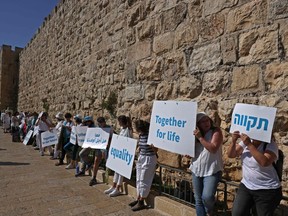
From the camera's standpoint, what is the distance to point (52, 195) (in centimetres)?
482

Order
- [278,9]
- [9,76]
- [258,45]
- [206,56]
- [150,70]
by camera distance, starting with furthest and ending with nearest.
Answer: [9,76] < [150,70] < [206,56] < [258,45] < [278,9]

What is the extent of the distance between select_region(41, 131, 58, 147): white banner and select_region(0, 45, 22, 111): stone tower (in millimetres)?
17415

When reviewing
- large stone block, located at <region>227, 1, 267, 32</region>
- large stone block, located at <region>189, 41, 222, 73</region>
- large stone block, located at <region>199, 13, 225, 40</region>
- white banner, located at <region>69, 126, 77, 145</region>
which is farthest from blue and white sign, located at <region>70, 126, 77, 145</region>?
large stone block, located at <region>227, 1, 267, 32</region>

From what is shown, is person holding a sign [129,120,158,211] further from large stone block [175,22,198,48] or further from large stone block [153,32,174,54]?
large stone block [175,22,198,48]

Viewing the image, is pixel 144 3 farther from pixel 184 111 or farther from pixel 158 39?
pixel 184 111

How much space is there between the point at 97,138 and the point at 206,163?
3083 mm

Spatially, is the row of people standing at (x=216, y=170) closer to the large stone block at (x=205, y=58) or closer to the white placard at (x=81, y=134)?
the large stone block at (x=205, y=58)

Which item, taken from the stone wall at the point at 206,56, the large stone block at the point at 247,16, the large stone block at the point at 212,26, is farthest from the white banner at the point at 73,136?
the large stone block at the point at 247,16

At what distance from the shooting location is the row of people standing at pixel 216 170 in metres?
2.52

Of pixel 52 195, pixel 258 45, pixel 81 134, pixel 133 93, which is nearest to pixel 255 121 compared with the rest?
pixel 258 45

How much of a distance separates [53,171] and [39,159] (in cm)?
185

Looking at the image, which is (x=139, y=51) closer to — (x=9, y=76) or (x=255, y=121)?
(x=255, y=121)

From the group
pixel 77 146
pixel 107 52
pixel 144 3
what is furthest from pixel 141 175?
pixel 107 52

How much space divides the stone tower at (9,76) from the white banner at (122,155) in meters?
21.7
